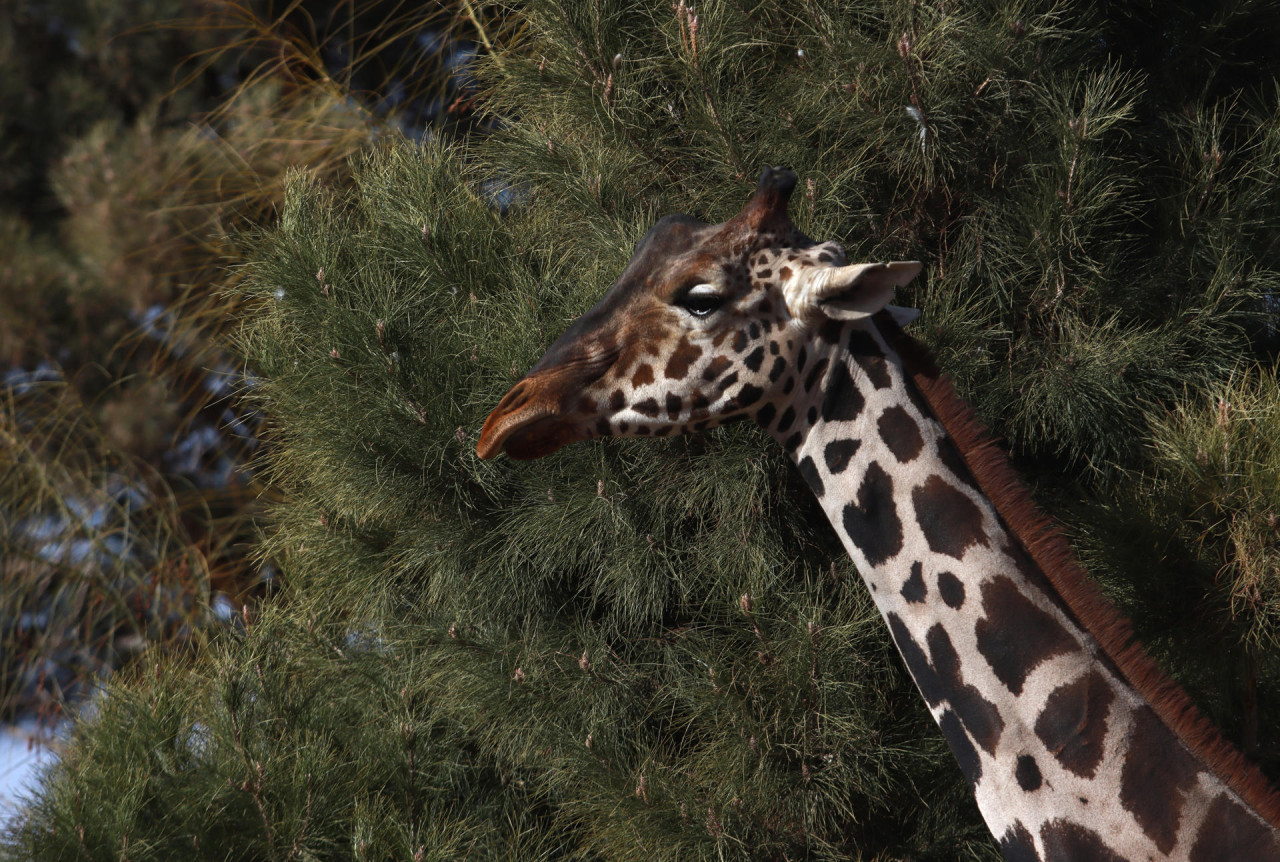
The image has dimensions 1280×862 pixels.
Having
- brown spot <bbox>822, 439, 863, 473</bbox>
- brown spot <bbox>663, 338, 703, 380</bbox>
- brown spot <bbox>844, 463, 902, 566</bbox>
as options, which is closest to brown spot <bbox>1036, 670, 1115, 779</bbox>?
brown spot <bbox>844, 463, 902, 566</bbox>

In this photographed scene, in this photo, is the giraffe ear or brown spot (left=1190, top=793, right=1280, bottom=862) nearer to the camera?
brown spot (left=1190, top=793, right=1280, bottom=862)

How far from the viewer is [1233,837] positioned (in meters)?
1.39

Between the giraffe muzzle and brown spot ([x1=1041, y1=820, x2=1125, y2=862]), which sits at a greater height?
the giraffe muzzle

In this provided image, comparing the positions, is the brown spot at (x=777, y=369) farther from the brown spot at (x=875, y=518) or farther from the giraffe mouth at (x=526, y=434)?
the giraffe mouth at (x=526, y=434)

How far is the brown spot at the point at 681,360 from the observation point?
162 cm

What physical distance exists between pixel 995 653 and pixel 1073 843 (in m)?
0.25

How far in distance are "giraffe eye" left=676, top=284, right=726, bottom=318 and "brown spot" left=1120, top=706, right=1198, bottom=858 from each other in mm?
788

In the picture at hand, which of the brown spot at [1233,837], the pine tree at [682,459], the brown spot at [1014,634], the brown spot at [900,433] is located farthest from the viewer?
the pine tree at [682,459]

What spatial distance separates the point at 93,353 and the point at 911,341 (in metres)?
4.12

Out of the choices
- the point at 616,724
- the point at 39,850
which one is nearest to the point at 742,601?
the point at 616,724

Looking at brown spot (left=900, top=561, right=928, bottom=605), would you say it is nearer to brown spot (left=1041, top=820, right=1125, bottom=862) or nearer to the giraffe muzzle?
brown spot (left=1041, top=820, right=1125, bottom=862)

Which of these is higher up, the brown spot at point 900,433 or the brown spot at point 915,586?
the brown spot at point 900,433

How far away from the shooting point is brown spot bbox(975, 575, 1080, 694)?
1488mm

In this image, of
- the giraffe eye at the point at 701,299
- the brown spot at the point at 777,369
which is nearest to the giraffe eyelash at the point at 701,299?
the giraffe eye at the point at 701,299
